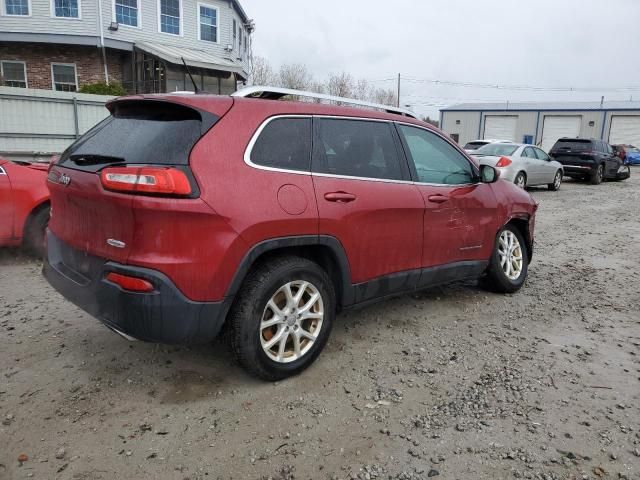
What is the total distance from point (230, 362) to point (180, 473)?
1.13 m

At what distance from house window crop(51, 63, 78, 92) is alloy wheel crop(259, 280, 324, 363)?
20.8 m

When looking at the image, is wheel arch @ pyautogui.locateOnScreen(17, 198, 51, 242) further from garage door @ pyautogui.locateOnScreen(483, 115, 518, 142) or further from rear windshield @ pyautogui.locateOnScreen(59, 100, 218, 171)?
garage door @ pyautogui.locateOnScreen(483, 115, 518, 142)

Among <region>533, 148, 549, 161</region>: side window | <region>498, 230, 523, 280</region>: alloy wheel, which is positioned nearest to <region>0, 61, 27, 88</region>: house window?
<region>533, 148, 549, 161</region>: side window

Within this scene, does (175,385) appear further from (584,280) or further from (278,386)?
(584,280)

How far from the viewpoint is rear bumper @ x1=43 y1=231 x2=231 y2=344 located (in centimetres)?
265

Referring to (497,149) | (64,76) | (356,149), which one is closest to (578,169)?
(497,149)

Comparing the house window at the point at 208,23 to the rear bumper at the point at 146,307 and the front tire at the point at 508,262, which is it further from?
the rear bumper at the point at 146,307

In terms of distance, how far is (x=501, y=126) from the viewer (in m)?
47.7

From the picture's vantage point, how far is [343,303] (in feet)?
11.6

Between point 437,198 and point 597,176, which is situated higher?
point 437,198

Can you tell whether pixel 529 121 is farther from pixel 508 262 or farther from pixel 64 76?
pixel 508 262

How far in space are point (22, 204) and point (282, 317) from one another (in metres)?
4.08

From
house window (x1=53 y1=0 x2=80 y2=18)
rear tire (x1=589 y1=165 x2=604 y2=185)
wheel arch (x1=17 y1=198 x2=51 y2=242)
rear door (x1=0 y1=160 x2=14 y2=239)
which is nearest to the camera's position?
rear door (x1=0 y1=160 x2=14 y2=239)

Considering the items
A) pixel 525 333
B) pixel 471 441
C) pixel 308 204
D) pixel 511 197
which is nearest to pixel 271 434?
pixel 471 441
